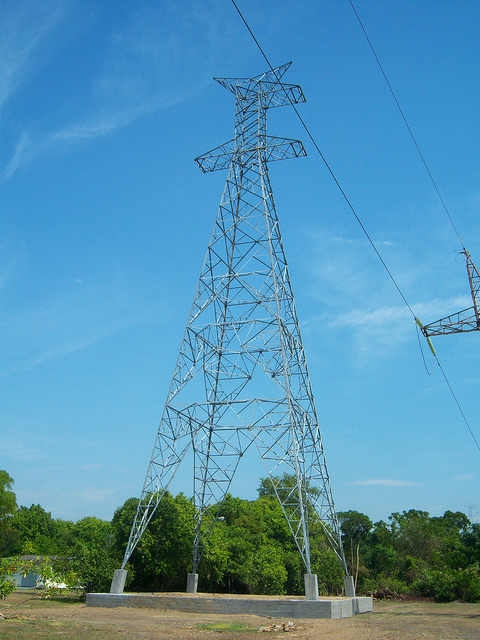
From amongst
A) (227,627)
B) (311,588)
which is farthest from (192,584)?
(227,627)

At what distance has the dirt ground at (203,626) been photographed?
1298 centimetres

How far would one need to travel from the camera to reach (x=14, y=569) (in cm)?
750

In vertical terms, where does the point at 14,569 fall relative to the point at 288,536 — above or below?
below

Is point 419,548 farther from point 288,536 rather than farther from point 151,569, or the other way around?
point 151,569

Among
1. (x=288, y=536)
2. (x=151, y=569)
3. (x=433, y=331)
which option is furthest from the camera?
(x=288, y=536)

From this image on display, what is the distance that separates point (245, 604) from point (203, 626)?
3350mm

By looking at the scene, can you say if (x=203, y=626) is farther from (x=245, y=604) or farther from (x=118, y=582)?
(x=118, y=582)

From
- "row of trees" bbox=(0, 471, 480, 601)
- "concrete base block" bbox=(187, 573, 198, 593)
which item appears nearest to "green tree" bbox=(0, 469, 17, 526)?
"row of trees" bbox=(0, 471, 480, 601)

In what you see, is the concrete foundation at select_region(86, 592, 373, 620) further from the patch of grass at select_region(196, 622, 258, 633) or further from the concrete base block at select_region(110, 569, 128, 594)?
the patch of grass at select_region(196, 622, 258, 633)

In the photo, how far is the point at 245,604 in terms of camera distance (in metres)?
18.1

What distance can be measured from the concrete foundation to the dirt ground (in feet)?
1.58

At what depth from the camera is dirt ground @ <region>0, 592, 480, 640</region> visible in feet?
42.6

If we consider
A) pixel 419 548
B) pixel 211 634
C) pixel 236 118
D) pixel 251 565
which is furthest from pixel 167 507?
pixel 419 548

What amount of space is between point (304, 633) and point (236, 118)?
2332cm
